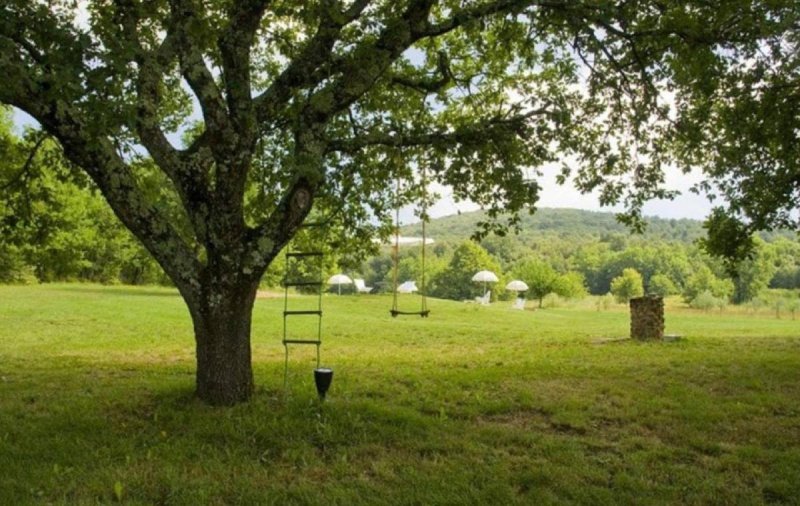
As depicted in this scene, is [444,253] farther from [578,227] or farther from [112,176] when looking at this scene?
[112,176]

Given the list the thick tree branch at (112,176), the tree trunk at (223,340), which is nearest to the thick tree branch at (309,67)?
the thick tree branch at (112,176)

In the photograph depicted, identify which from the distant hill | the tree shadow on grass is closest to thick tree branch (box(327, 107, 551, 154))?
the tree shadow on grass

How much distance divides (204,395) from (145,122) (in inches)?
116

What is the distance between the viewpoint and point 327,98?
6246mm

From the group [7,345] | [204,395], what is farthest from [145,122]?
[7,345]

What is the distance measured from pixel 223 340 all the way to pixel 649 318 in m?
11.7

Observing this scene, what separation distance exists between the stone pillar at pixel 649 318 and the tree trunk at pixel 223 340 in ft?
37.2

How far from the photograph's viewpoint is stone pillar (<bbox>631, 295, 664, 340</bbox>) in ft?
47.3

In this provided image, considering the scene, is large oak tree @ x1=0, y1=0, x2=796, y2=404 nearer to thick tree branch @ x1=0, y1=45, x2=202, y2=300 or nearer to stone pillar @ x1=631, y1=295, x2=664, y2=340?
thick tree branch @ x1=0, y1=45, x2=202, y2=300

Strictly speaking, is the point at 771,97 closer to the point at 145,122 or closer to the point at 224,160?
the point at 224,160

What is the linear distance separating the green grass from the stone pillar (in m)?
3.59

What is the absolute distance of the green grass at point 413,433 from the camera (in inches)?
172

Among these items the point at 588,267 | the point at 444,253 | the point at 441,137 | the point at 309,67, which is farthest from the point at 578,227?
the point at 309,67

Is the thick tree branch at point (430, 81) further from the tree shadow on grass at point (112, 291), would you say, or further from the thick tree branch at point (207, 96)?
the tree shadow on grass at point (112, 291)
